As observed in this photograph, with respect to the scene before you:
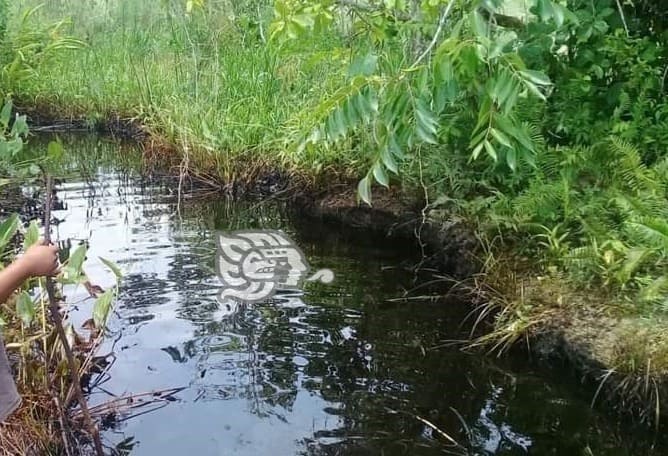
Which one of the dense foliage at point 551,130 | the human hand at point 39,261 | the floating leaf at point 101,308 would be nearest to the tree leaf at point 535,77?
the dense foliage at point 551,130

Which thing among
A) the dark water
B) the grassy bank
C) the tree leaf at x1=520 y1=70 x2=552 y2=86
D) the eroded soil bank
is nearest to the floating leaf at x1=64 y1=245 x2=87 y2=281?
the dark water

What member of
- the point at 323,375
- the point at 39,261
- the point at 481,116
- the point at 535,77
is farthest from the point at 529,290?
the point at 39,261

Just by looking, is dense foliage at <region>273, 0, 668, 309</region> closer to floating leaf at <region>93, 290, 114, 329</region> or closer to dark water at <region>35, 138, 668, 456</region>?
dark water at <region>35, 138, 668, 456</region>

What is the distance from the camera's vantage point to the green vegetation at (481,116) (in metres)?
2.21

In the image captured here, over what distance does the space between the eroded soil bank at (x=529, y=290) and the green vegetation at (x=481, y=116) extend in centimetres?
3

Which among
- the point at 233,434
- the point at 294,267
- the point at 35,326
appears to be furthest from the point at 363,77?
the point at 294,267

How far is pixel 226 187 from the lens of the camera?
548 centimetres

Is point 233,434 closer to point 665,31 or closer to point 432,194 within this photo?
point 432,194

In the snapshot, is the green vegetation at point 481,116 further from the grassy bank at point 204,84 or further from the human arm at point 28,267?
the human arm at point 28,267

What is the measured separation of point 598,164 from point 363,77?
1.86 m

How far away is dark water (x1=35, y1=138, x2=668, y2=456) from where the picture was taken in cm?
254

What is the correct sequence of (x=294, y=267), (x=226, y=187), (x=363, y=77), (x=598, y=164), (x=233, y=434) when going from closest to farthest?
1. (x=363, y=77)
2. (x=233, y=434)
3. (x=598, y=164)
4. (x=294, y=267)
5. (x=226, y=187)

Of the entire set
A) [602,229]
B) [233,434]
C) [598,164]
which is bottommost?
[233,434]

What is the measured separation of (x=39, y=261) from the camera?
5.13 ft
